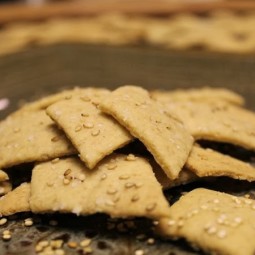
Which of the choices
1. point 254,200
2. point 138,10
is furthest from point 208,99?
Result: point 138,10

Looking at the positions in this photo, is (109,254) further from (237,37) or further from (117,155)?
(237,37)

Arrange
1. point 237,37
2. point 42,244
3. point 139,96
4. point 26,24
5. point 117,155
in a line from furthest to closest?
point 26,24
point 237,37
point 139,96
point 117,155
point 42,244

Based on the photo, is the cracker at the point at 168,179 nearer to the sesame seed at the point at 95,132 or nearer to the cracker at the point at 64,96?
the sesame seed at the point at 95,132

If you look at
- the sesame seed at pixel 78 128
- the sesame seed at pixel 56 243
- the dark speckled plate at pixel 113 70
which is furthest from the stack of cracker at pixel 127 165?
the dark speckled plate at pixel 113 70

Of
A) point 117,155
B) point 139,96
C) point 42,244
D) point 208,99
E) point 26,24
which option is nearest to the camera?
point 42,244

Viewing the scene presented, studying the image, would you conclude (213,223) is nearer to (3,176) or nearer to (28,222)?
(28,222)

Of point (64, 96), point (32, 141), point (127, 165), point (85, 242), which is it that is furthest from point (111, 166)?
point (64, 96)
